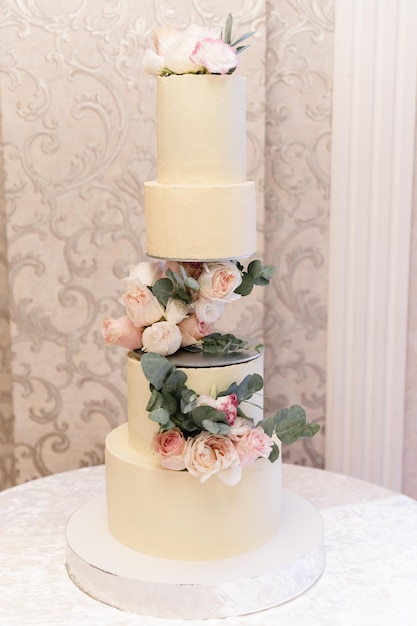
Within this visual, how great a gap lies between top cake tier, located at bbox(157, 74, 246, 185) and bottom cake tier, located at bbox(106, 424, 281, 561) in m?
0.48

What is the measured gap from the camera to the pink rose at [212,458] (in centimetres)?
126

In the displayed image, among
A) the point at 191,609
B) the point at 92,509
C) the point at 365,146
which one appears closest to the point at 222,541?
the point at 191,609

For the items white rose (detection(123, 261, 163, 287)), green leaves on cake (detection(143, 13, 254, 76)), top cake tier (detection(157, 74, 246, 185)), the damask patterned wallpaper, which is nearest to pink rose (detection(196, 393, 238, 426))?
white rose (detection(123, 261, 163, 287))

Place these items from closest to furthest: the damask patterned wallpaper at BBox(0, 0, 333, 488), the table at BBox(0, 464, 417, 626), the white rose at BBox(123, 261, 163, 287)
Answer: the table at BBox(0, 464, 417, 626), the white rose at BBox(123, 261, 163, 287), the damask patterned wallpaper at BBox(0, 0, 333, 488)

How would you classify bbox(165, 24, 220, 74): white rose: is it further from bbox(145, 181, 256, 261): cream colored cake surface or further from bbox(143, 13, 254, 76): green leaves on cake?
bbox(145, 181, 256, 261): cream colored cake surface

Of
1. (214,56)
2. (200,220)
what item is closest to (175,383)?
(200,220)

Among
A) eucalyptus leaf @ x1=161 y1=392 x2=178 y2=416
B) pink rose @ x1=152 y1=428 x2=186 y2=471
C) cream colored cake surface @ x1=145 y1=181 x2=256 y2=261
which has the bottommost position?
pink rose @ x1=152 y1=428 x2=186 y2=471

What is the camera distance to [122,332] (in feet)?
4.47

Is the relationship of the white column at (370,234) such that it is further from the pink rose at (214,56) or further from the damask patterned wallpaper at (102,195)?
the pink rose at (214,56)

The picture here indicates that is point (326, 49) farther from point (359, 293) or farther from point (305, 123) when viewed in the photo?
point (359, 293)

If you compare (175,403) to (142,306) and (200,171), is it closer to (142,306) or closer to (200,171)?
(142,306)

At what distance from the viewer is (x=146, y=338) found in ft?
4.34

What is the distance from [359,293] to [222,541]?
0.82m

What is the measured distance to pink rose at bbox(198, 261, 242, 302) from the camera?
4.31ft
